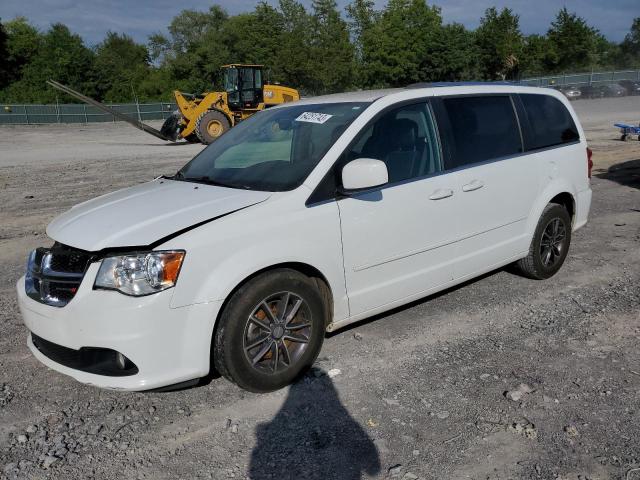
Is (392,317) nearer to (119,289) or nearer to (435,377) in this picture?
(435,377)

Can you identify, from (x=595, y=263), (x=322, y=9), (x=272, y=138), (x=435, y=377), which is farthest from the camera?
(x=322, y=9)

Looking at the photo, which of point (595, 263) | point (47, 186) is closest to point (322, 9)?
point (47, 186)

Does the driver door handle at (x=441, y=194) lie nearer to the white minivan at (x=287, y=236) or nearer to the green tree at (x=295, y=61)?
the white minivan at (x=287, y=236)

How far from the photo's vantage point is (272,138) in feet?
14.7

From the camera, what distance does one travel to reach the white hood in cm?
313

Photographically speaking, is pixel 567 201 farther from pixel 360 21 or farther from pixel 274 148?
pixel 360 21

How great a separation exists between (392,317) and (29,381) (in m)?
2.62

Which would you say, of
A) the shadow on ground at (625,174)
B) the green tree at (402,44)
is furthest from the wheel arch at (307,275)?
the green tree at (402,44)

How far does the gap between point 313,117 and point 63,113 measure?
4369 centimetres

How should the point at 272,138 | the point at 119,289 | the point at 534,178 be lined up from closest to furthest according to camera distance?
1. the point at 119,289
2. the point at 272,138
3. the point at 534,178

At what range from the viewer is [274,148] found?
423 centimetres

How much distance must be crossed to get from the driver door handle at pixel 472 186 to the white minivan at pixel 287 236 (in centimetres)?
2

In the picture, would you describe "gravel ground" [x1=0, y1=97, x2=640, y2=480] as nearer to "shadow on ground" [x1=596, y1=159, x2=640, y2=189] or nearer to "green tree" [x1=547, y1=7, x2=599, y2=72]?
"shadow on ground" [x1=596, y1=159, x2=640, y2=189]

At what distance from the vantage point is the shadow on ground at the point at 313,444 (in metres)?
2.79
